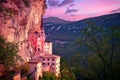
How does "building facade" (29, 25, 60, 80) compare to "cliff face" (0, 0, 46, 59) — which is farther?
"building facade" (29, 25, 60, 80)

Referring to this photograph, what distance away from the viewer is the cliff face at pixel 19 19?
30.9 metres

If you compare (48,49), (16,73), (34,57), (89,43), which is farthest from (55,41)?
(89,43)

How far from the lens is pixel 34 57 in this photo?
1591 inches

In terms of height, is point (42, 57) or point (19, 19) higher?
point (19, 19)

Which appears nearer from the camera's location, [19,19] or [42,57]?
[19,19]

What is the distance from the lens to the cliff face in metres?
30.9

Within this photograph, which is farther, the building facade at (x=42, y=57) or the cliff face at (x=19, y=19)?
the building facade at (x=42, y=57)

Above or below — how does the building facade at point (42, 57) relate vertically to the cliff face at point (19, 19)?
below

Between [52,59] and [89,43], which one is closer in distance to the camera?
[89,43]

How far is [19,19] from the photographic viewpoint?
34.0 metres

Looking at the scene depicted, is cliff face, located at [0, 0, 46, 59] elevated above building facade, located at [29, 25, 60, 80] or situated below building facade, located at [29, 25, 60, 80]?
above

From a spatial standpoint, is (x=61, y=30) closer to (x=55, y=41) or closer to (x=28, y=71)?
(x=55, y=41)

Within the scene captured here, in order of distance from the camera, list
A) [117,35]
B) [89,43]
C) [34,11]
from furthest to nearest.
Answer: [34,11]
[89,43]
[117,35]

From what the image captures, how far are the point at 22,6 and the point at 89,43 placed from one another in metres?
25.2
